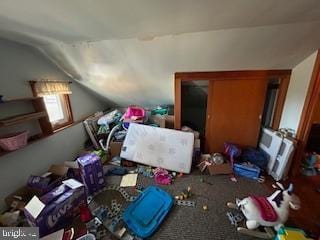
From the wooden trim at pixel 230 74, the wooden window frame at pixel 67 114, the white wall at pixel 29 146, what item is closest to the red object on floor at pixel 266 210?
the wooden trim at pixel 230 74

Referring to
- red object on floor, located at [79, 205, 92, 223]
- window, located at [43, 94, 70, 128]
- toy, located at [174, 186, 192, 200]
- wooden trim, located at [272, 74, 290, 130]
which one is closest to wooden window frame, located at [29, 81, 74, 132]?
window, located at [43, 94, 70, 128]

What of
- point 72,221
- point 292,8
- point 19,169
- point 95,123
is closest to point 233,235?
point 72,221

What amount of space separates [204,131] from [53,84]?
2542 mm

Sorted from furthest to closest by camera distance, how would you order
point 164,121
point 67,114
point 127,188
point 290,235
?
point 164,121
point 67,114
point 127,188
point 290,235

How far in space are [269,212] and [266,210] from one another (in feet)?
0.08

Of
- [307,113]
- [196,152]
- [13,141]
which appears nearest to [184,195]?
[196,152]

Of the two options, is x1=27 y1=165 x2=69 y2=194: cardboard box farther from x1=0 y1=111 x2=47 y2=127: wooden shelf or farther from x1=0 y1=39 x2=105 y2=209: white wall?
x1=0 y1=111 x2=47 y2=127: wooden shelf

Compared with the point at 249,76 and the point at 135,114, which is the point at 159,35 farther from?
the point at 135,114

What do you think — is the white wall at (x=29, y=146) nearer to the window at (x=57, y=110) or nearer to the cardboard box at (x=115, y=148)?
the window at (x=57, y=110)

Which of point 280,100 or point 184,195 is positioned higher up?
point 280,100

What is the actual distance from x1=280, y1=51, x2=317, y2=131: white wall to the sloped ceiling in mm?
117

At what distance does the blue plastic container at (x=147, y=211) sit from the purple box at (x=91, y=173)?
0.59 metres

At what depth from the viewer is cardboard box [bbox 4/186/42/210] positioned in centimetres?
182

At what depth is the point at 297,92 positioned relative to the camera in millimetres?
2205
